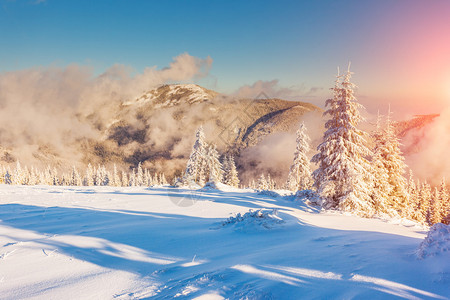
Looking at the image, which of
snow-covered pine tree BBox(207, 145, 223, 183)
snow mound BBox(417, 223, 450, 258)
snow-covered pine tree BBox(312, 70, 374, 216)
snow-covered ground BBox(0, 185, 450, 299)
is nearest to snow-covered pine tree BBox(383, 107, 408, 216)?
snow-covered pine tree BBox(312, 70, 374, 216)

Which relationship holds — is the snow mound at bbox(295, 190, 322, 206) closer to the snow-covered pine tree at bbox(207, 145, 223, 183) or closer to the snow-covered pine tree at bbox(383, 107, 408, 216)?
the snow-covered pine tree at bbox(383, 107, 408, 216)

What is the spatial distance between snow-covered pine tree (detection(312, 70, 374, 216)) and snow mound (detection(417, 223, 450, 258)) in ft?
44.4

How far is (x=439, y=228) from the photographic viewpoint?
396cm

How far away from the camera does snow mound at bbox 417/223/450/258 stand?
343 centimetres

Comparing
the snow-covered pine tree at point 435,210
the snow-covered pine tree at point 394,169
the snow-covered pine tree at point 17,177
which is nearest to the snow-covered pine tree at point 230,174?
the snow-covered pine tree at point 394,169

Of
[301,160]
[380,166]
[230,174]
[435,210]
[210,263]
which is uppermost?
[301,160]

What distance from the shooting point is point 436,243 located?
3.57 m

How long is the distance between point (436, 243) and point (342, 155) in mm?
14518

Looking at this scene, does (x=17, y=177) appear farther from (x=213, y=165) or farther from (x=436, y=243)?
(x=436, y=243)

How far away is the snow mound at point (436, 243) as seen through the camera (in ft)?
11.3

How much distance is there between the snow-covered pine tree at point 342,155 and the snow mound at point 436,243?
1353 centimetres

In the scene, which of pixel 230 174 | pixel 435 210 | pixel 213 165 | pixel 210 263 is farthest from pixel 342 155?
pixel 435 210

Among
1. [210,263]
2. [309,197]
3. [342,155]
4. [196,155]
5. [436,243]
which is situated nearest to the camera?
Result: [436,243]

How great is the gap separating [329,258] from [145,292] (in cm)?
330
